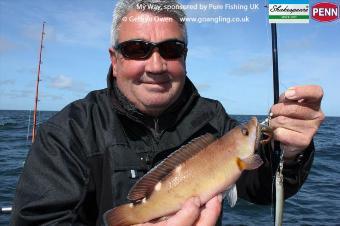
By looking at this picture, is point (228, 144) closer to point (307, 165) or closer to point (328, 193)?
point (307, 165)

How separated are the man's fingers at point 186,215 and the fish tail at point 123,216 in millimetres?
335

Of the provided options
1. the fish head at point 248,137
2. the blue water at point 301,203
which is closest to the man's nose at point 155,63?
the fish head at point 248,137

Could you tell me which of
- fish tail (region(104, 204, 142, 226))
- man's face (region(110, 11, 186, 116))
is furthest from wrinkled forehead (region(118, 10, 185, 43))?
fish tail (region(104, 204, 142, 226))

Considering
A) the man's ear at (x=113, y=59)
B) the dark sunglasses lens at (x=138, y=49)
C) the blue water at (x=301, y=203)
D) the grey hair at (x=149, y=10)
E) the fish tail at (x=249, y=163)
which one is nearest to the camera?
the fish tail at (x=249, y=163)

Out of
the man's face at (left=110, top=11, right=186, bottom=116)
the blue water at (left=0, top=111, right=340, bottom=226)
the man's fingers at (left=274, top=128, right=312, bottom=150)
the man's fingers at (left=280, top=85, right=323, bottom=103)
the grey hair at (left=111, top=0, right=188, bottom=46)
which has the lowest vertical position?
the blue water at (left=0, top=111, right=340, bottom=226)

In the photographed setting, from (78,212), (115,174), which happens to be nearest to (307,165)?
(115,174)

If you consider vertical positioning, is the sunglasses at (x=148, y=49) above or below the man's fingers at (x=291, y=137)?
above

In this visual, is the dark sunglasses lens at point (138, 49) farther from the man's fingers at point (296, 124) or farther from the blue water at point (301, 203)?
the blue water at point (301, 203)

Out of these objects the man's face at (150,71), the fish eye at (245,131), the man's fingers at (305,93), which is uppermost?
the man's face at (150,71)

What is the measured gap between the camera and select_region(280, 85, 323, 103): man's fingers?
3062 millimetres

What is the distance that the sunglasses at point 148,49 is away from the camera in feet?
13.6

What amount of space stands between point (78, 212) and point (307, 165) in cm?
240

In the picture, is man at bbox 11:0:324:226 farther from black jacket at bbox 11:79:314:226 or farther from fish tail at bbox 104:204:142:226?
fish tail at bbox 104:204:142:226

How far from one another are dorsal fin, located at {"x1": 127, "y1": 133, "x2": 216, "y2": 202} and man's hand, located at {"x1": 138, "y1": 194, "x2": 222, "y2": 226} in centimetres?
30
